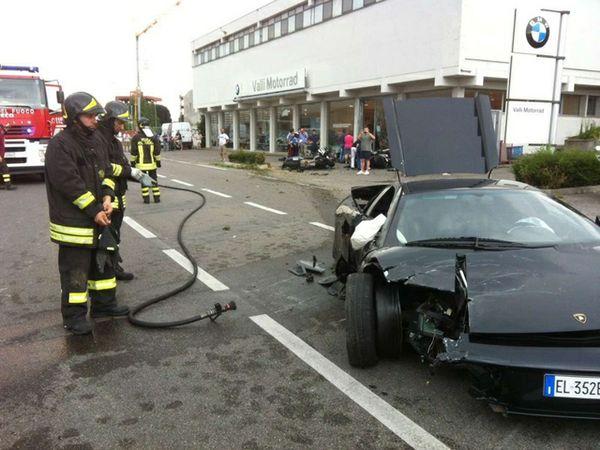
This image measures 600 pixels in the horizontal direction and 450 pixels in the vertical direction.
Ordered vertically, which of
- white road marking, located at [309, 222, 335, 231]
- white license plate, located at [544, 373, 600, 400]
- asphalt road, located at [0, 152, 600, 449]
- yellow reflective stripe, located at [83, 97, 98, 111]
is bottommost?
asphalt road, located at [0, 152, 600, 449]

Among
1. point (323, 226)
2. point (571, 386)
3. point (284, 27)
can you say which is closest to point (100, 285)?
point (571, 386)

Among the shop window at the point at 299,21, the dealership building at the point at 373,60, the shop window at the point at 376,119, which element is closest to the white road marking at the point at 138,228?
the dealership building at the point at 373,60

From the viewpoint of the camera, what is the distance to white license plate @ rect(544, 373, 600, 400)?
2.64m

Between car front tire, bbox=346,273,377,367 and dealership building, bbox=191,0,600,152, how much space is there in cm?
1189

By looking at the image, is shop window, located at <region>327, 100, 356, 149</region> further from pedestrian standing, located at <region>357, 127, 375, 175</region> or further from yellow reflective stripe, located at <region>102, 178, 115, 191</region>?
yellow reflective stripe, located at <region>102, 178, 115, 191</region>

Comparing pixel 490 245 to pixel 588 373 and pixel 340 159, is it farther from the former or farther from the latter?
pixel 340 159

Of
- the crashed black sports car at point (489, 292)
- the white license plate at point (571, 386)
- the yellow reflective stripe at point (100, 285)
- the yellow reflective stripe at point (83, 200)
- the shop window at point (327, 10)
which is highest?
the shop window at point (327, 10)

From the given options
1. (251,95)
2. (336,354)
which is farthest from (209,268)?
(251,95)

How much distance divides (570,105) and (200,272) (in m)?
24.9

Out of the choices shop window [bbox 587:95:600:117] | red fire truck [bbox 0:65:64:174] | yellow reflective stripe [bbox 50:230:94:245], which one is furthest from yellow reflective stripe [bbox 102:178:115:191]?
shop window [bbox 587:95:600:117]

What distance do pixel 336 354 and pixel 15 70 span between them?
1539cm

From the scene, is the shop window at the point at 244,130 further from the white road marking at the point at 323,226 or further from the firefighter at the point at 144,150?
the white road marking at the point at 323,226

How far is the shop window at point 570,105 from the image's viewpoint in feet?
82.8

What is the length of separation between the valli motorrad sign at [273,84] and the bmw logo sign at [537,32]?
Result: 16.2 meters
